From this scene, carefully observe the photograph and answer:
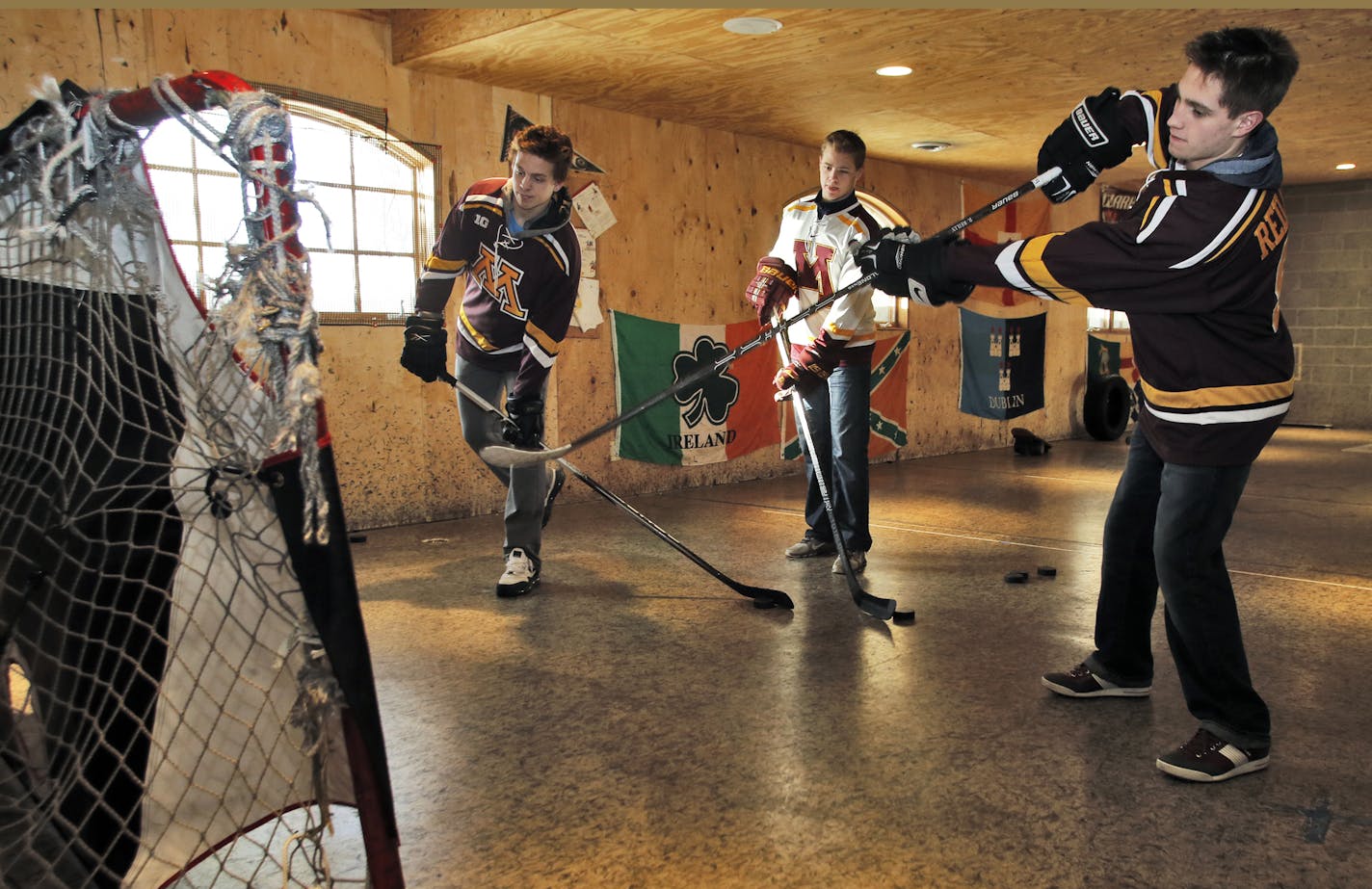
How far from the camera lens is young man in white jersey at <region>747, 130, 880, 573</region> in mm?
3523

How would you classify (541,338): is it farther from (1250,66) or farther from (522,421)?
(1250,66)

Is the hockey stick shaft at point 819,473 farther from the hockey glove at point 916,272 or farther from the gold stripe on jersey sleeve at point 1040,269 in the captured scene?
the gold stripe on jersey sleeve at point 1040,269

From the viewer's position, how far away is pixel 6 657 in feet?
4.84

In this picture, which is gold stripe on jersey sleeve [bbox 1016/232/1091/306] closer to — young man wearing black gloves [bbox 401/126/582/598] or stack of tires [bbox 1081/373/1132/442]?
young man wearing black gloves [bbox 401/126/582/598]

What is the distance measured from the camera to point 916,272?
79.1 inches

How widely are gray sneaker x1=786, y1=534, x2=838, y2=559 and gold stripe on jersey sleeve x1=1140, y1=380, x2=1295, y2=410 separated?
6.55 ft

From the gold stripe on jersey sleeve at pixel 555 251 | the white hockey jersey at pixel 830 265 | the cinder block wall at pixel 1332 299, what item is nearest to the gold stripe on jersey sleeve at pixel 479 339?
the gold stripe on jersey sleeve at pixel 555 251

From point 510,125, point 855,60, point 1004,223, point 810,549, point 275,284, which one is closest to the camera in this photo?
point 275,284

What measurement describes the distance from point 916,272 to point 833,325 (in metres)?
1.49

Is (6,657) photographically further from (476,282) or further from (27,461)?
(476,282)

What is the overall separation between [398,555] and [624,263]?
2.26m

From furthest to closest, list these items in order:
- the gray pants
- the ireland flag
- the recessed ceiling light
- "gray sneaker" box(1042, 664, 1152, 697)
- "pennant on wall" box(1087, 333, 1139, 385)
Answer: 1. "pennant on wall" box(1087, 333, 1139, 385)
2. the ireland flag
3. the recessed ceiling light
4. the gray pants
5. "gray sneaker" box(1042, 664, 1152, 697)

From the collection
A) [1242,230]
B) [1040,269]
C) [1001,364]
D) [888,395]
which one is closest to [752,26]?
[1040,269]

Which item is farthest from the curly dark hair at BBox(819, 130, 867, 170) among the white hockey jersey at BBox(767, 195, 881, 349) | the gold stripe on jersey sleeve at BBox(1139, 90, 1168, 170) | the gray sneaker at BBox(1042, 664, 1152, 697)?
the gray sneaker at BBox(1042, 664, 1152, 697)
